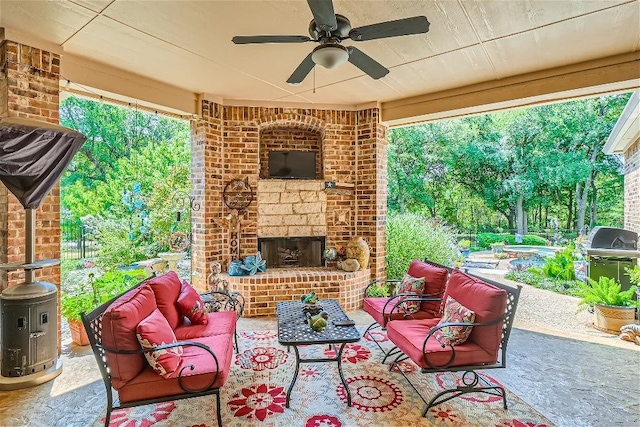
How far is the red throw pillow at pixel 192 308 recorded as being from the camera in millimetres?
2936

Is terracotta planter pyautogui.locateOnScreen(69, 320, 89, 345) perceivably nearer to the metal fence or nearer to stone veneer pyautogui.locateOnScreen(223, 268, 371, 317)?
stone veneer pyautogui.locateOnScreen(223, 268, 371, 317)

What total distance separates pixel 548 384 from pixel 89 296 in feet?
14.7

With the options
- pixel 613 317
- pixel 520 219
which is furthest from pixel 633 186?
pixel 520 219

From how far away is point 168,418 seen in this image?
2.30 m

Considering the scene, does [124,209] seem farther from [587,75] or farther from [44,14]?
[587,75]

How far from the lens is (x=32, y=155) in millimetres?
2637

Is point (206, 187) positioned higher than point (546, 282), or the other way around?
point (206, 187)

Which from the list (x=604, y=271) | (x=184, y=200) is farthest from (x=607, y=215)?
(x=184, y=200)

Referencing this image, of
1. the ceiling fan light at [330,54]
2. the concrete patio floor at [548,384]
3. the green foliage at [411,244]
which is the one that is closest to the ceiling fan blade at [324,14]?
the ceiling fan light at [330,54]

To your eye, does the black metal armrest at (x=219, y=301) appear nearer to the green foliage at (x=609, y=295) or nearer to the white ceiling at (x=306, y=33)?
the white ceiling at (x=306, y=33)

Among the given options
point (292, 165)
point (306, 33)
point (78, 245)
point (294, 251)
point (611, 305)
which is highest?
point (306, 33)

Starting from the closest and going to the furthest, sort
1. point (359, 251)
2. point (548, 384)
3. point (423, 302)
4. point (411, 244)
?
point (548, 384), point (423, 302), point (359, 251), point (411, 244)

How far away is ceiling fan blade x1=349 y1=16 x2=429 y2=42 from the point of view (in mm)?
1999

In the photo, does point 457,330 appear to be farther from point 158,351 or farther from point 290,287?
point 290,287
